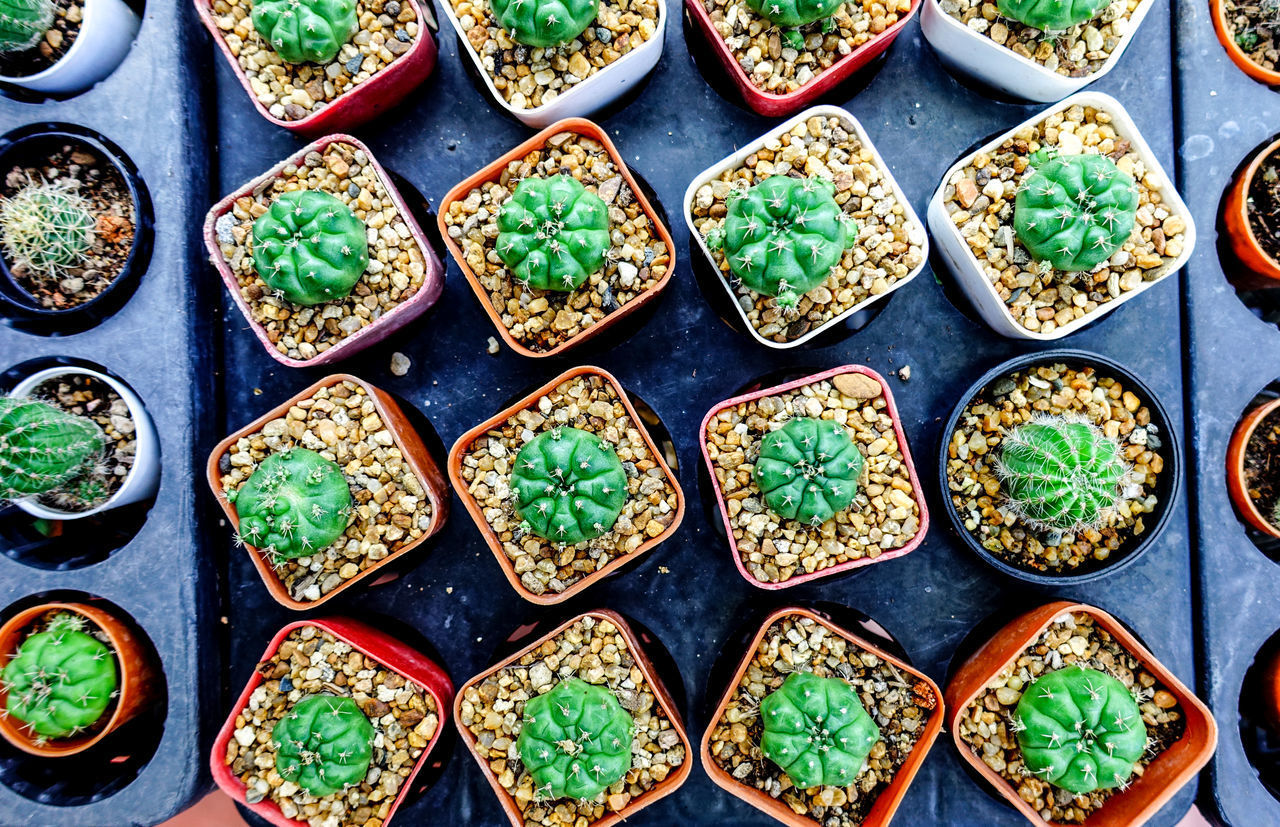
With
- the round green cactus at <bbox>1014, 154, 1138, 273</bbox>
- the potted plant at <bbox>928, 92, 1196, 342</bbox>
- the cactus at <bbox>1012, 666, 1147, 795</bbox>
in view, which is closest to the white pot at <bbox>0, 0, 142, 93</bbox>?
the potted plant at <bbox>928, 92, 1196, 342</bbox>

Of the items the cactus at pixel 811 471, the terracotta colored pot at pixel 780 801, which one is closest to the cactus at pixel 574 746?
the terracotta colored pot at pixel 780 801

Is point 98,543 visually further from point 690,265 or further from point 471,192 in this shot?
point 690,265

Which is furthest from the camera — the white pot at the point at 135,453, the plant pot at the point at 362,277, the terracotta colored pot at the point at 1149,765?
the white pot at the point at 135,453

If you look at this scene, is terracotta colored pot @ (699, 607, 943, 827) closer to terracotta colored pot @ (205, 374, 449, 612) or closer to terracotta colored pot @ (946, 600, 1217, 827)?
terracotta colored pot @ (946, 600, 1217, 827)

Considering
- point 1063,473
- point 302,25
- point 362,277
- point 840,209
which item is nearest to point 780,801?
point 1063,473

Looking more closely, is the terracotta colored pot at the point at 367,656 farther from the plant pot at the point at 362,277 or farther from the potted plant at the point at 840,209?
the potted plant at the point at 840,209

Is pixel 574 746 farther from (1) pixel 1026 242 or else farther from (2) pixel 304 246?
(1) pixel 1026 242

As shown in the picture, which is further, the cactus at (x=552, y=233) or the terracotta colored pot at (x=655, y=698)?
the terracotta colored pot at (x=655, y=698)
